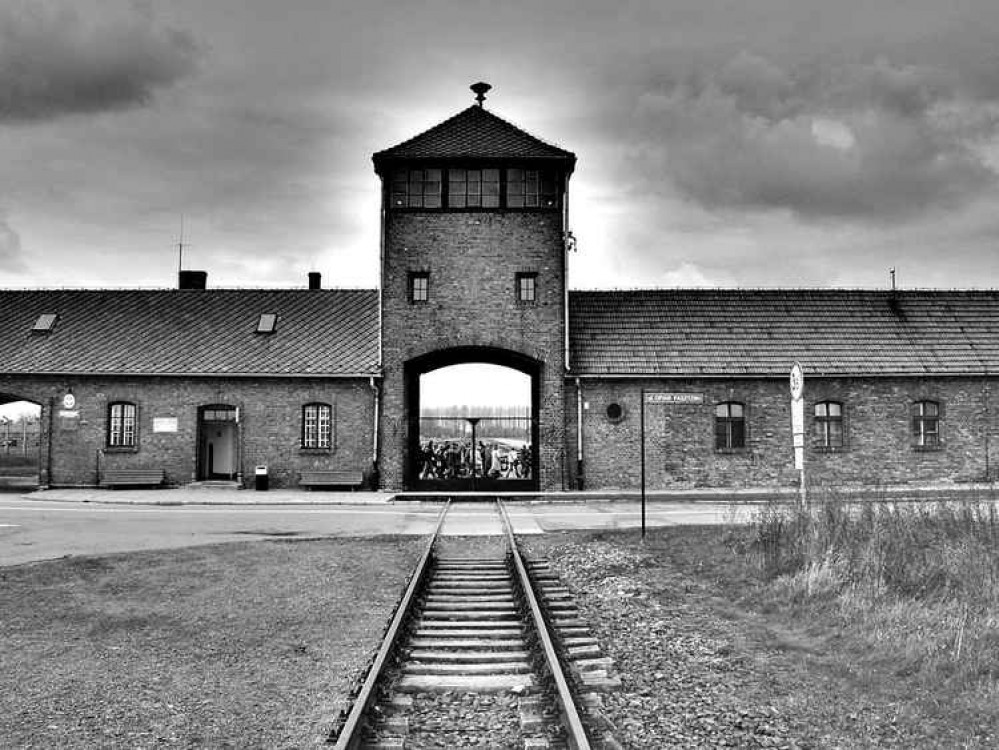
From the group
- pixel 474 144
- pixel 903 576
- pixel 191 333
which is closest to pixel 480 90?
pixel 474 144

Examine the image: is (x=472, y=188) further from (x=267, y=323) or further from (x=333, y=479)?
(x=333, y=479)

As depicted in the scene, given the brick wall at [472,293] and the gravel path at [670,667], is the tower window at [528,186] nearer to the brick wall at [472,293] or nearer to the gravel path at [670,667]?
the brick wall at [472,293]

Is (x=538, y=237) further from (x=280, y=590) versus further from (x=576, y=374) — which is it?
(x=280, y=590)

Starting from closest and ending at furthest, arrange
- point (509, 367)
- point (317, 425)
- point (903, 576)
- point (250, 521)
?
1. point (903, 576)
2. point (250, 521)
3. point (317, 425)
4. point (509, 367)

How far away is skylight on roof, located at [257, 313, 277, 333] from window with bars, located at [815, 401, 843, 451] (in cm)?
1748

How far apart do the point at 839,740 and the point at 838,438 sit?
23409 millimetres

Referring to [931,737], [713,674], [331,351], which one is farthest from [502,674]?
[331,351]

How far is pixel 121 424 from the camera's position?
27781 mm

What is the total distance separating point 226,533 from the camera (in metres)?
16.5

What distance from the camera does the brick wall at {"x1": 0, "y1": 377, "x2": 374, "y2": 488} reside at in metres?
26.7

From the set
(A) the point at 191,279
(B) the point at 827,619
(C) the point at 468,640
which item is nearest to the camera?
(C) the point at 468,640

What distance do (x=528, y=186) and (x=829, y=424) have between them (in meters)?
11.7

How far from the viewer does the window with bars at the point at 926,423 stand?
27.4 m

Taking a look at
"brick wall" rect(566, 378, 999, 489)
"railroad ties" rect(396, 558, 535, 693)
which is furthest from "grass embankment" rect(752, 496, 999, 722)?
"brick wall" rect(566, 378, 999, 489)
